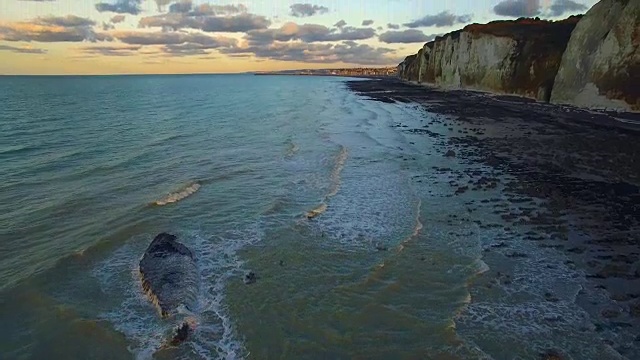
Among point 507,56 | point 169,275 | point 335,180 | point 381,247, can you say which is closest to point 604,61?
point 507,56

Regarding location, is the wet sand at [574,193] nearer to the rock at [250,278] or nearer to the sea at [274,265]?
the sea at [274,265]

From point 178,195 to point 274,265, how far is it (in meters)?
7.94

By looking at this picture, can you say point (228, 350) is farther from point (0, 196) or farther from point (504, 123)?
point (504, 123)

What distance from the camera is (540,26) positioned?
62.8 meters

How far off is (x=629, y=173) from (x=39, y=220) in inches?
888

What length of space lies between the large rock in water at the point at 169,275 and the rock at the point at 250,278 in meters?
1.15

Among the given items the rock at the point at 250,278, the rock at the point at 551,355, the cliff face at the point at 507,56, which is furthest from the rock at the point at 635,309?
the cliff face at the point at 507,56

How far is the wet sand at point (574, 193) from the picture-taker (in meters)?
9.27

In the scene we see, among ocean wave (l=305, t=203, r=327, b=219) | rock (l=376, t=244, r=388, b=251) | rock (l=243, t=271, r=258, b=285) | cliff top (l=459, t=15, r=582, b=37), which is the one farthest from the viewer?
cliff top (l=459, t=15, r=582, b=37)

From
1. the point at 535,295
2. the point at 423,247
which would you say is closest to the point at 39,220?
the point at 423,247

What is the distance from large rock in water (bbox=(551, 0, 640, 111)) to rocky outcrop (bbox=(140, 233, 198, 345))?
3501 centimetres

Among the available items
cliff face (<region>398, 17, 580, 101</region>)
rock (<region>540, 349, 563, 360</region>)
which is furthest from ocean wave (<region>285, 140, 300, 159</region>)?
cliff face (<region>398, 17, 580, 101</region>)

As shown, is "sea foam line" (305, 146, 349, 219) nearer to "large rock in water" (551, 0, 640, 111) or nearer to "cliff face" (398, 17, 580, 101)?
"large rock in water" (551, 0, 640, 111)

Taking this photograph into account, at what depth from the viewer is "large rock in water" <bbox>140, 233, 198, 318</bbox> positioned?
9453 mm
